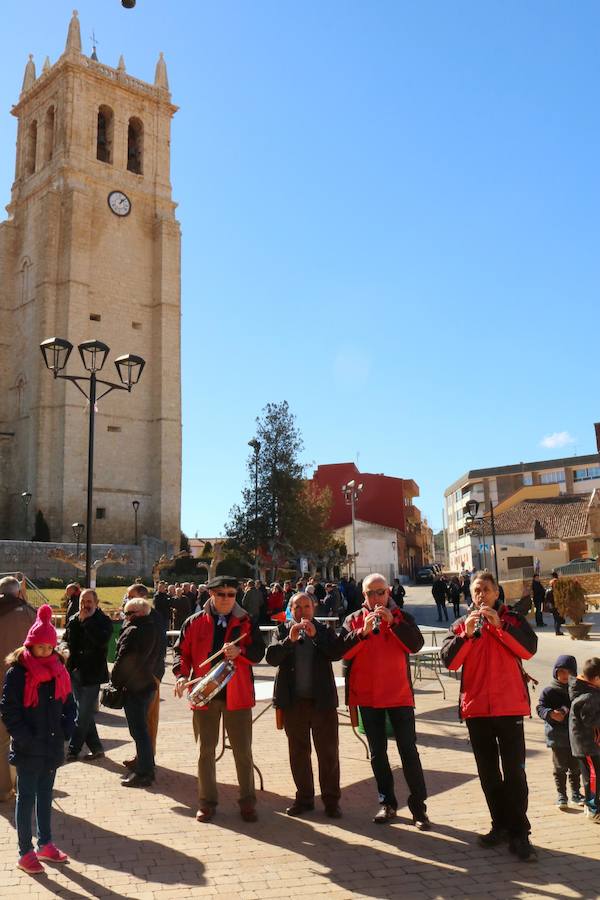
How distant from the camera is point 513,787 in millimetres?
4859

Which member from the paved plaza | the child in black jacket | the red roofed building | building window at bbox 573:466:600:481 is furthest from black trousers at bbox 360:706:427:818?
building window at bbox 573:466:600:481

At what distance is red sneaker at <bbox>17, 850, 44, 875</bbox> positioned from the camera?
15.2ft

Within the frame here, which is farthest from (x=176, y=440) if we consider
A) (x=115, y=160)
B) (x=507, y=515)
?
(x=507, y=515)

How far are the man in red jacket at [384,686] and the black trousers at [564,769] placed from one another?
111 centimetres

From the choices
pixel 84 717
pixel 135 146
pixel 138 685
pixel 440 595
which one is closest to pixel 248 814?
pixel 138 685

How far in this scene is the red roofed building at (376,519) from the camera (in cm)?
5881

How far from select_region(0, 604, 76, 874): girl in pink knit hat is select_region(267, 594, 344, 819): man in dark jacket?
158cm

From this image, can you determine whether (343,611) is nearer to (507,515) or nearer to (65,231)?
(65,231)

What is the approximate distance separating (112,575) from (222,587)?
102 feet

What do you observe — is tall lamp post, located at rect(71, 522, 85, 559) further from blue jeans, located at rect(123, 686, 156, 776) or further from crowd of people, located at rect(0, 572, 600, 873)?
crowd of people, located at rect(0, 572, 600, 873)

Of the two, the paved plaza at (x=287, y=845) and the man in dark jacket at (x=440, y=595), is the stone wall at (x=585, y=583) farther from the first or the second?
the paved plaza at (x=287, y=845)

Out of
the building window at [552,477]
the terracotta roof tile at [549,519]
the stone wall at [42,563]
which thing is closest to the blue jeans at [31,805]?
the stone wall at [42,563]

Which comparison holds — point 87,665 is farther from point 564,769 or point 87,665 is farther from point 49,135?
point 49,135

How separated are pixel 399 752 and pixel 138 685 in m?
2.49
